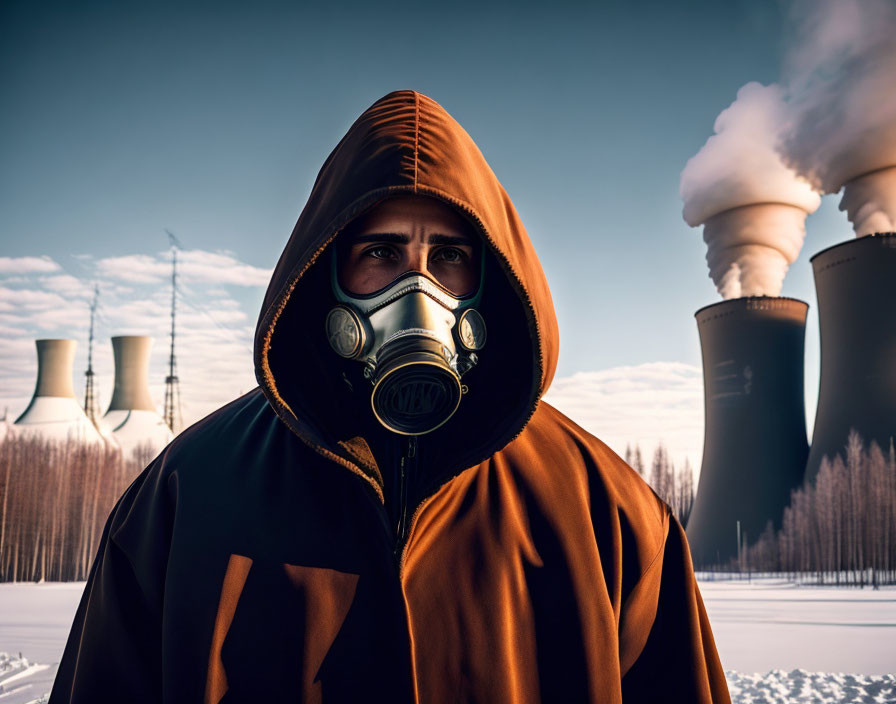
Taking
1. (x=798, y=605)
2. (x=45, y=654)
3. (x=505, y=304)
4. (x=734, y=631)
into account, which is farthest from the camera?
(x=798, y=605)

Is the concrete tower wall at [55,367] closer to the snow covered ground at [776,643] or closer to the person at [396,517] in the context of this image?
the snow covered ground at [776,643]

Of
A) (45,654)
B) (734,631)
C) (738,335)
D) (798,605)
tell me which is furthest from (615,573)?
(738,335)

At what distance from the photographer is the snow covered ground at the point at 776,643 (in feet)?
17.6

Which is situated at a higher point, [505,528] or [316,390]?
[316,390]

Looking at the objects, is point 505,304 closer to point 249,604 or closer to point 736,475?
point 249,604

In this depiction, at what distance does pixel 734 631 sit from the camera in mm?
8992

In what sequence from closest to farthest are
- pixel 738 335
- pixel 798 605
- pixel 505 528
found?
pixel 505 528 → pixel 798 605 → pixel 738 335

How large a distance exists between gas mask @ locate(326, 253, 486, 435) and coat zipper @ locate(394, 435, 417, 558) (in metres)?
0.07

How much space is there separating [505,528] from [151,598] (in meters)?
0.56

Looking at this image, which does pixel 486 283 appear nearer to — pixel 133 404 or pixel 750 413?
pixel 750 413

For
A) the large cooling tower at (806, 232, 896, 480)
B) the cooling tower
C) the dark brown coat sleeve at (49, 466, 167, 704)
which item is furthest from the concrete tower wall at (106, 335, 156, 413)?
the dark brown coat sleeve at (49, 466, 167, 704)

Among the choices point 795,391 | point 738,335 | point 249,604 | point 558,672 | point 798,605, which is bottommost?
point 798,605

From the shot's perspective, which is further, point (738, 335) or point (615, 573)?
point (738, 335)

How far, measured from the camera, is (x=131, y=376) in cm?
3011
